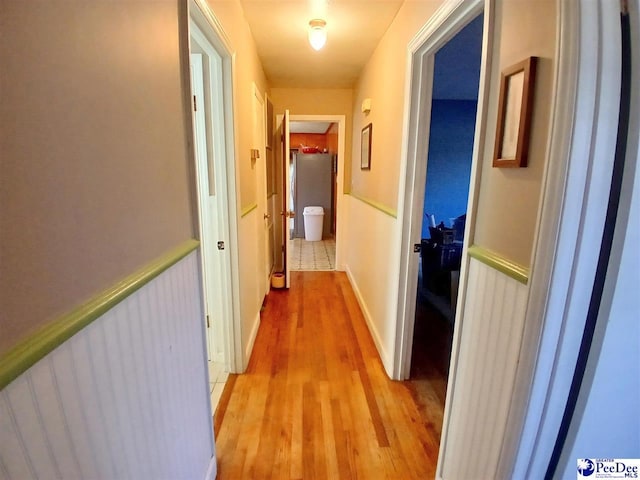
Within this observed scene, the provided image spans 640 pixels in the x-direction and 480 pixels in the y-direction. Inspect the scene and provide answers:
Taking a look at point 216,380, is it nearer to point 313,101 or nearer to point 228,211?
point 228,211

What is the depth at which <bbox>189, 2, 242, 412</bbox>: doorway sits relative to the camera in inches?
70.3

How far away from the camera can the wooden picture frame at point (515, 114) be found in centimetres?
83

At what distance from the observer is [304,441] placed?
5.29 feet

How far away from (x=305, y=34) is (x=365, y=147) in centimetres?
110

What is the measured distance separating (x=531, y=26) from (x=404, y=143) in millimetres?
1042

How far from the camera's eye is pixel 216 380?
81.4 inches

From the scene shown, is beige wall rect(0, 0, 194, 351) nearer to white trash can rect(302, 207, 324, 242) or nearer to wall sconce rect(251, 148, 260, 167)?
wall sconce rect(251, 148, 260, 167)

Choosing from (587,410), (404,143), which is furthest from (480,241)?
(404,143)

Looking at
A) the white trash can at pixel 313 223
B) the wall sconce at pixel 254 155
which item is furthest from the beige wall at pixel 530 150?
the white trash can at pixel 313 223

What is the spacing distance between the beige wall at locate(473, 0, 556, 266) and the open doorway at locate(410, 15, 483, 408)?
1119 millimetres

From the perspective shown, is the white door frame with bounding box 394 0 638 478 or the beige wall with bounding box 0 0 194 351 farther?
the white door frame with bounding box 394 0 638 478

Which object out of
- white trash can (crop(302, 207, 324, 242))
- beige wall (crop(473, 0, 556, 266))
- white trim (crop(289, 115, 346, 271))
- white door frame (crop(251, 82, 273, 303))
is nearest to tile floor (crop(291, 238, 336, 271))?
white trash can (crop(302, 207, 324, 242))

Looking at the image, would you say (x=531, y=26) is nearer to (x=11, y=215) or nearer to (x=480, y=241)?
(x=480, y=241)

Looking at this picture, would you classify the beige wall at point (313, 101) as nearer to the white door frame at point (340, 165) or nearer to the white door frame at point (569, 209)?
the white door frame at point (340, 165)
